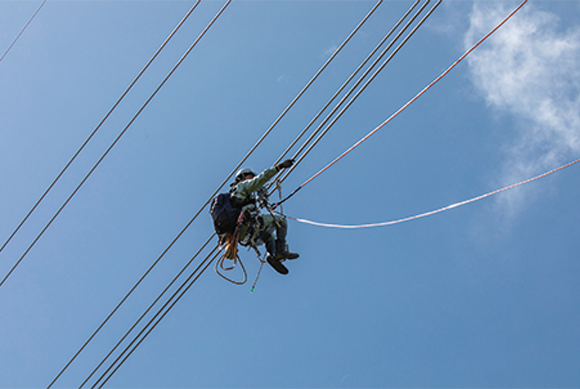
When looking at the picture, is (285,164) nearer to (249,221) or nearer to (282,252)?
(249,221)

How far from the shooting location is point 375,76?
6.74 metres

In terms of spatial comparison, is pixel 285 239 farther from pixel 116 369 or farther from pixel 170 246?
pixel 116 369

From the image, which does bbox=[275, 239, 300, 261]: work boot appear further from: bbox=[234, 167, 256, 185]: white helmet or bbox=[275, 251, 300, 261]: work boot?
bbox=[234, 167, 256, 185]: white helmet

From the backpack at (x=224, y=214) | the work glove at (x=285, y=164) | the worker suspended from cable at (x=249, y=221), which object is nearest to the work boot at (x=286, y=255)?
the worker suspended from cable at (x=249, y=221)

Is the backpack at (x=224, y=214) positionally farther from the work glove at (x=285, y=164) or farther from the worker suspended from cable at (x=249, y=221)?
the work glove at (x=285, y=164)

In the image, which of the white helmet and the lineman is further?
the white helmet

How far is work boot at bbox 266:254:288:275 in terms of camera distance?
7731mm

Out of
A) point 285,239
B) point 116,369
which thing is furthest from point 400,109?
point 116,369

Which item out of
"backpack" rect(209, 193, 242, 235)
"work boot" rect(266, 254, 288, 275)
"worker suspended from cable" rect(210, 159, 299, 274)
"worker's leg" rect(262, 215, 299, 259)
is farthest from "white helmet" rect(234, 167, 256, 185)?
"work boot" rect(266, 254, 288, 275)

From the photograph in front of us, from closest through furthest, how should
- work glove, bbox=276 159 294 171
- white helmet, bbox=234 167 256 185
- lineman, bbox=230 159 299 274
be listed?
work glove, bbox=276 159 294 171
lineman, bbox=230 159 299 274
white helmet, bbox=234 167 256 185

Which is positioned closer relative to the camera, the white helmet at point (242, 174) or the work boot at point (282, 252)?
the work boot at point (282, 252)

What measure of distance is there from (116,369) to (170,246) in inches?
72.2

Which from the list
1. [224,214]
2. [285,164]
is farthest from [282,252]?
[285,164]

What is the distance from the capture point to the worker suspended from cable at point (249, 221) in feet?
24.1
